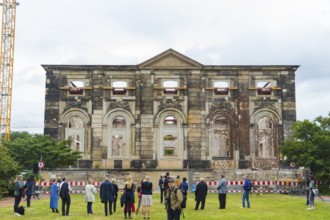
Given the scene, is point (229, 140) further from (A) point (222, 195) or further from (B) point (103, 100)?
(A) point (222, 195)

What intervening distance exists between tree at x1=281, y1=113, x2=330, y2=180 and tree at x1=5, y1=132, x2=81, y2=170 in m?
18.7

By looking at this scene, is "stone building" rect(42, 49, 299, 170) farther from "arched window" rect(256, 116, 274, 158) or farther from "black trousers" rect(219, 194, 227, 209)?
"black trousers" rect(219, 194, 227, 209)

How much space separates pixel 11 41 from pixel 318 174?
51.1m

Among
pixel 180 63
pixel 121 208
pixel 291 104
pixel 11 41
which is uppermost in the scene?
pixel 11 41

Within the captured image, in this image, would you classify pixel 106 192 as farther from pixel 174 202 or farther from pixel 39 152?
pixel 39 152

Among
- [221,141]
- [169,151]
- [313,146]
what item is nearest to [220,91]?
[221,141]

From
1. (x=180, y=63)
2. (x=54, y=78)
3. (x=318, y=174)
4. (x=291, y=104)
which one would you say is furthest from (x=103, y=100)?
(x=318, y=174)

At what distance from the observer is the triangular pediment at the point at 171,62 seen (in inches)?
1860

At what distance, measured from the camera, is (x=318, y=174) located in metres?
36.1

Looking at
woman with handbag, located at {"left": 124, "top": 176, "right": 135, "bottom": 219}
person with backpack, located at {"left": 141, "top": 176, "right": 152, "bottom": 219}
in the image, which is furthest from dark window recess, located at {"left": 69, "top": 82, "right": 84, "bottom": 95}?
person with backpack, located at {"left": 141, "top": 176, "right": 152, "bottom": 219}

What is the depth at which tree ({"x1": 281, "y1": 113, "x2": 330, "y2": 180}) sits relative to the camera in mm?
36375

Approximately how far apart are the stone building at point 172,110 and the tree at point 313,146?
716 centimetres

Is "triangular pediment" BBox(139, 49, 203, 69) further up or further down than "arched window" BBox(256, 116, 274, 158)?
further up

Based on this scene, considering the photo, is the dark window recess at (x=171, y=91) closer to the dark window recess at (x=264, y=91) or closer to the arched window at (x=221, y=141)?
the arched window at (x=221, y=141)
